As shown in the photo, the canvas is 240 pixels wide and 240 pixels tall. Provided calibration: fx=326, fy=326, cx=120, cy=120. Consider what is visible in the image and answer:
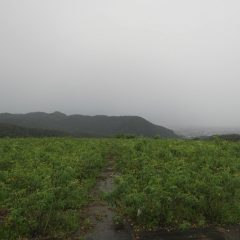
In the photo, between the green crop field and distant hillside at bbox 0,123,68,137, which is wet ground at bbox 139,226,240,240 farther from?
distant hillside at bbox 0,123,68,137

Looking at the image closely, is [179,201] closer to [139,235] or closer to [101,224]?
[139,235]

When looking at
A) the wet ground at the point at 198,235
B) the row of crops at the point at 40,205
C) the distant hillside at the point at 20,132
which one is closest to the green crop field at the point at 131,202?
the row of crops at the point at 40,205

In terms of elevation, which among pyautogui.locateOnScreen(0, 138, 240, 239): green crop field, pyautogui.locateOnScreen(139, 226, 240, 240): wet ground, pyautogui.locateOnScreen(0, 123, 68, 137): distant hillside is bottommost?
pyautogui.locateOnScreen(0, 123, 68, 137): distant hillside

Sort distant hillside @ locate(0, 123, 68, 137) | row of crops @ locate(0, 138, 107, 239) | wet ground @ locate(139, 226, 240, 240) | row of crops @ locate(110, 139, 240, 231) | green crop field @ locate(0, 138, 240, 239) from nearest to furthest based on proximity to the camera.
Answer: row of crops @ locate(0, 138, 107, 239)
wet ground @ locate(139, 226, 240, 240)
green crop field @ locate(0, 138, 240, 239)
row of crops @ locate(110, 139, 240, 231)
distant hillside @ locate(0, 123, 68, 137)

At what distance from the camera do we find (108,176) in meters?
16.2

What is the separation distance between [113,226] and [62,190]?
1.82m

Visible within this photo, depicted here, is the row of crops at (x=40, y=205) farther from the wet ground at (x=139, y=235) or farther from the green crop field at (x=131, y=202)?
the wet ground at (x=139, y=235)

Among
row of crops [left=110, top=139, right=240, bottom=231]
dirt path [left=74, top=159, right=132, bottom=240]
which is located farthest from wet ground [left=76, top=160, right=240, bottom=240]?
row of crops [left=110, top=139, right=240, bottom=231]

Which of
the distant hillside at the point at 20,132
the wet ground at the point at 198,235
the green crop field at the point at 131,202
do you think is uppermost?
the green crop field at the point at 131,202

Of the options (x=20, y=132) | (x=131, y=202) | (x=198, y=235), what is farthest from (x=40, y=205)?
(x=20, y=132)

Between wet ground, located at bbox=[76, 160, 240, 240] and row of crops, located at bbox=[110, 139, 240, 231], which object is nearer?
wet ground, located at bbox=[76, 160, 240, 240]

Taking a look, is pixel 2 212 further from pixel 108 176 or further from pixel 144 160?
pixel 144 160

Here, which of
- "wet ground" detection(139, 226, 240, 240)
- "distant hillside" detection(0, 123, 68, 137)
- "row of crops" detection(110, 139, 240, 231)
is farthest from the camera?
"distant hillside" detection(0, 123, 68, 137)

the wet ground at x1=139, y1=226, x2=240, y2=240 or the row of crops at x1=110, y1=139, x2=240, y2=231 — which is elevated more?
the row of crops at x1=110, y1=139, x2=240, y2=231
